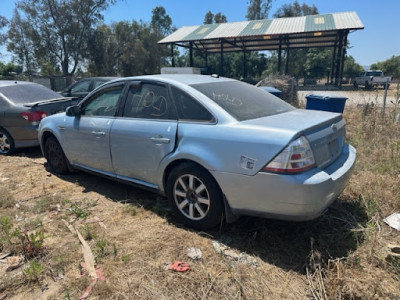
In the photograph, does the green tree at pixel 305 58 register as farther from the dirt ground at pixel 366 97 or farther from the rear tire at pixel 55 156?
the rear tire at pixel 55 156

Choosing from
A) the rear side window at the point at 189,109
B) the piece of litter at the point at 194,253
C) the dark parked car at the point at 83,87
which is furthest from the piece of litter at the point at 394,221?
the dark parked car at the point at 83,87

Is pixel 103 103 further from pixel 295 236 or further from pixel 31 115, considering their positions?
pixel 295 236

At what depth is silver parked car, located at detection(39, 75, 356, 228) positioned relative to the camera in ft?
8.77

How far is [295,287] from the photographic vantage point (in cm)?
248

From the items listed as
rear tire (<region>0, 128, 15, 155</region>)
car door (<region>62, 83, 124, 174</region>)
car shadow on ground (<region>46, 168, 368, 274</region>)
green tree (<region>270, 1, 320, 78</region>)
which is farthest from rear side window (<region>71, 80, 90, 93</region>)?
green tree (<region>270, 1, 320, 78</region>)

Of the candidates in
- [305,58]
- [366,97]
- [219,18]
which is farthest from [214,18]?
[366,97]

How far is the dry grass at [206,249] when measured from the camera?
2.46 m

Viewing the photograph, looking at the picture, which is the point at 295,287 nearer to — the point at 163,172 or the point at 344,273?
the point at 344,273

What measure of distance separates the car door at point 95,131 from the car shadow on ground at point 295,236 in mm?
1026

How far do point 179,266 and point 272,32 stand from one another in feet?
88.3

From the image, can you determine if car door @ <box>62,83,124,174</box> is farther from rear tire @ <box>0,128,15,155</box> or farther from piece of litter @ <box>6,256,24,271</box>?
rear tire @ <box>0,128,15,155</box>

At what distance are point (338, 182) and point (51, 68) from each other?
126ft

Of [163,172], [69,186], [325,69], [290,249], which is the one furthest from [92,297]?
[325,69]

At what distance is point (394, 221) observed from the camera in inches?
133
